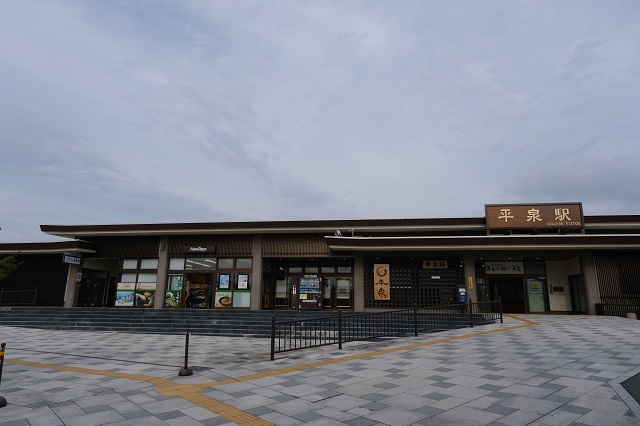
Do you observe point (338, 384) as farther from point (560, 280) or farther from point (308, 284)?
point (560, 280)

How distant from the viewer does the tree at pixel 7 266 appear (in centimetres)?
2461

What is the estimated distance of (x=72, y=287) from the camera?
24781 mm

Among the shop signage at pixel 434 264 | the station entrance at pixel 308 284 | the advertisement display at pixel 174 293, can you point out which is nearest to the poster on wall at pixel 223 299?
the station entrance at pixel 308 284

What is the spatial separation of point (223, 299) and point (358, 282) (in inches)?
337

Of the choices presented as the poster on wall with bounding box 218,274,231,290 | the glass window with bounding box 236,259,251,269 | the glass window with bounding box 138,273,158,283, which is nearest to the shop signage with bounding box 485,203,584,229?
the glass window with bounding box 236,259,251,269

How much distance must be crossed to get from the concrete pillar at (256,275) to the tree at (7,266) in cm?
1597

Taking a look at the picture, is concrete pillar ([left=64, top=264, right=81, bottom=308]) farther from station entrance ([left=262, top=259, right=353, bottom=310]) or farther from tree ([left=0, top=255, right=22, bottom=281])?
station entrance ([left=262, top=259, right=353, bottom=310])

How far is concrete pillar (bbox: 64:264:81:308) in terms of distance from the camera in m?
24.6

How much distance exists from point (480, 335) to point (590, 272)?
460 inches

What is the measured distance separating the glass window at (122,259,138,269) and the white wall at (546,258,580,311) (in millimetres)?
26523

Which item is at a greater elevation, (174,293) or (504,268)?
(504,268)

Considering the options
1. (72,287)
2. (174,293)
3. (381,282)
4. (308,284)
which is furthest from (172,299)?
(381,282)

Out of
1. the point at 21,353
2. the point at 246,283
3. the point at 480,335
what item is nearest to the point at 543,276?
the point at 480,335

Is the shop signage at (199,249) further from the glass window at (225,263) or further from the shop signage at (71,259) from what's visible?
the shop signage at (71,259)
